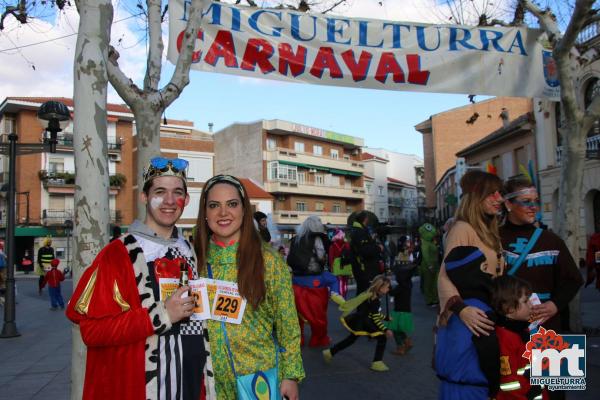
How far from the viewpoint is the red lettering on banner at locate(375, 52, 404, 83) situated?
6770 mm

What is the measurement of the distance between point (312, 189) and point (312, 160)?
10.6 ft

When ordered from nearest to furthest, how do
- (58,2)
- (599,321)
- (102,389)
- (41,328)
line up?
(102,389), (58,2), (599,321), (41,328)

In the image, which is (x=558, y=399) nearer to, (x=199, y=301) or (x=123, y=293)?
(x=199, y=301)

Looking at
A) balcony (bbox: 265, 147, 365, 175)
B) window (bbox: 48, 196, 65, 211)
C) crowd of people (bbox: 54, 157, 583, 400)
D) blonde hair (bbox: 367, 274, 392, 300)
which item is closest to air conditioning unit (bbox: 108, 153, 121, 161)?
window (bbox: 48, 196, 65, 211)

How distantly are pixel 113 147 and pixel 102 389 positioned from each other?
160 feet

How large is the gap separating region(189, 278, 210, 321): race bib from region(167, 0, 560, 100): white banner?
3.82 metres

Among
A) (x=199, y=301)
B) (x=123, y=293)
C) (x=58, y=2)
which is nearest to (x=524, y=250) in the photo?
(x=199, y=301)

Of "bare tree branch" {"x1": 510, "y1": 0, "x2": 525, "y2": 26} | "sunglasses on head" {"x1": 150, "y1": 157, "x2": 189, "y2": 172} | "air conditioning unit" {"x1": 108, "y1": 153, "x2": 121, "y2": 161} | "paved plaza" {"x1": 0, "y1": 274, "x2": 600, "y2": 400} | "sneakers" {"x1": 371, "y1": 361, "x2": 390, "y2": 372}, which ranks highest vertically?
"air conditioning unit" {"x1": 108, "y1": 153, "x2": 121, "y2": 161}

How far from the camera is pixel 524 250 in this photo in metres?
3.68

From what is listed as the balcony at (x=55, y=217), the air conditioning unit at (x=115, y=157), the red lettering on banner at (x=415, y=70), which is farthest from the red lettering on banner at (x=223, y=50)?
the air conditioning unit at (x=115, y=157)

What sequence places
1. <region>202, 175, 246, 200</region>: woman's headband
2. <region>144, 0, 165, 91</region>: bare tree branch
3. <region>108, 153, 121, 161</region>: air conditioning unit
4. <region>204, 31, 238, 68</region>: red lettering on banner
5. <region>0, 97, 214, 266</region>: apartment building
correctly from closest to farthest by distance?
<region>202, 175, 246, 200</region>: woman's headband → <region>144, 0, 165, 91</region>: bare tree branch → <region>204, 31, 238, 68</region>: red lettering on banner → <region>0, 97, 214, 266</region>: apartment building → <region>108, 153, 121, 161</region>: air conditioning unit

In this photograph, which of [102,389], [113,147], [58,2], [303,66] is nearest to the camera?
[102,389]

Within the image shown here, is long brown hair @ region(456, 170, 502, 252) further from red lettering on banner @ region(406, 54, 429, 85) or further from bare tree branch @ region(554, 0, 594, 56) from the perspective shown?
bare tree branch @ region(554, 0, 594, 56)

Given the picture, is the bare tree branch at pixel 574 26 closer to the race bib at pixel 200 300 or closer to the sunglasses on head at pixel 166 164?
the sunglasses on head at pixel 166 164
